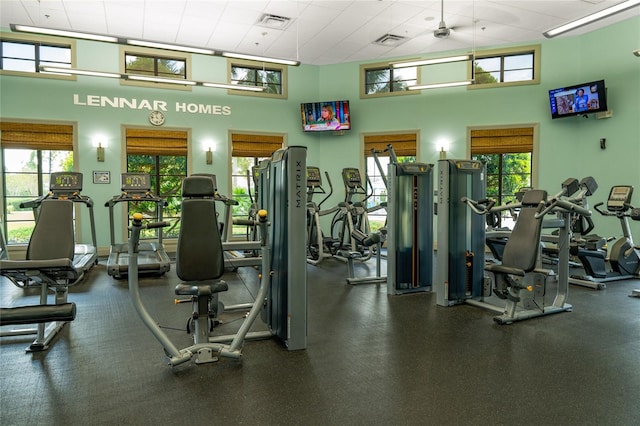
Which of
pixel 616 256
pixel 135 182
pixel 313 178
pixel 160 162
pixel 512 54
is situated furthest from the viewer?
pixel 160 162

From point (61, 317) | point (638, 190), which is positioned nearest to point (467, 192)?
point (61, 317)

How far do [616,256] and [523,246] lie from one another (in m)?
2.81

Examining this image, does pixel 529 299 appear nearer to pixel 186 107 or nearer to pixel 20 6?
pixel 186 107

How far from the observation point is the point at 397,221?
5285 millimetres

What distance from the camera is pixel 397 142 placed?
383 inches

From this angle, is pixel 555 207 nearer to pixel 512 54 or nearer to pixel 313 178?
pixel 313 178

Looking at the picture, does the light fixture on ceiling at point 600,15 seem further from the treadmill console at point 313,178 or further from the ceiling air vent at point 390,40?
the treadmill console at point 313,178

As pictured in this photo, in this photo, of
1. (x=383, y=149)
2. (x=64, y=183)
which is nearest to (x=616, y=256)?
(x=383, y=149)

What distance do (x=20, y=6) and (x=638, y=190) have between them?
10.9 m

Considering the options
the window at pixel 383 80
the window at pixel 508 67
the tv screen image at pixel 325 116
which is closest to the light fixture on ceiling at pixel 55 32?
the tv screen image at pixel 325 116

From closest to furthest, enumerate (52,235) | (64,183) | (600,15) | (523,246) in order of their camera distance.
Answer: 1. (52,235)
2. (523,246)
3. (600,15)
4. (64,183)

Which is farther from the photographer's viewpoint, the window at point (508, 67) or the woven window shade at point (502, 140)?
the woven window shade at point (502, 140)

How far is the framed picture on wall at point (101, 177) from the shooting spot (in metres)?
8.60

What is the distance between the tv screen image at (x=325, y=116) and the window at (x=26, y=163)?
16.3 ft
